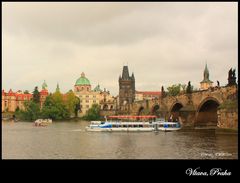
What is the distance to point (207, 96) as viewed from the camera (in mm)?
46531

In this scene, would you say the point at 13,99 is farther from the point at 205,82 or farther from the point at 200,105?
the point at 200,105

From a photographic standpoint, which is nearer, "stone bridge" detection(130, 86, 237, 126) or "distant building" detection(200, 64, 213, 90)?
"stone bridge" detection(130, 86, 237, 126)

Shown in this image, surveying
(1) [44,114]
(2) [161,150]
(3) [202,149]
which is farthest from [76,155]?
(1) [44,114]

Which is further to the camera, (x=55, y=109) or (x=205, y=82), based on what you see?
(x=205, y=82)

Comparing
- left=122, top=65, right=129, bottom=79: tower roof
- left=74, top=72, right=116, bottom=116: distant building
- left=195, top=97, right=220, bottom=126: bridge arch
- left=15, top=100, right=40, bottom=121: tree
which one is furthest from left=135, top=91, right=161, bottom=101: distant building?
left=195, top=97, right=220, bottom=126: bridge arch

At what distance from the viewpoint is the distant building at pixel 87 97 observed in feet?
472

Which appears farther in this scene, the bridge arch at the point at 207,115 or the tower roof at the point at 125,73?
the tower roof at the point at 125,73

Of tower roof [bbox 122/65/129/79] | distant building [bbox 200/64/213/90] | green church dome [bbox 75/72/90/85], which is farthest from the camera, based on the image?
green church dome [bbox 75/72/90/85]

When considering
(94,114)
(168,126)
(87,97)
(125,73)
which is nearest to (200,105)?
(168,126)

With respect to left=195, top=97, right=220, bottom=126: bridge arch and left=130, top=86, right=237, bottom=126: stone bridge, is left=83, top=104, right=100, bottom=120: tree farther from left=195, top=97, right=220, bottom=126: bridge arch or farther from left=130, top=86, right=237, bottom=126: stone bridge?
left=195, top=97, right=220, bottom=126: bridge arch

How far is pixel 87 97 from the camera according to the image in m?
148

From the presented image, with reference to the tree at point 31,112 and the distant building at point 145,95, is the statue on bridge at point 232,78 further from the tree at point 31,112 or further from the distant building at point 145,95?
the distant building at point 145,95

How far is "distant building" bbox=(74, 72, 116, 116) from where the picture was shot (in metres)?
144

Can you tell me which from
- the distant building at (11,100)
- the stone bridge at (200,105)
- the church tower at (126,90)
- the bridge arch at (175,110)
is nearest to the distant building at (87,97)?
the church tower at (126,90)
